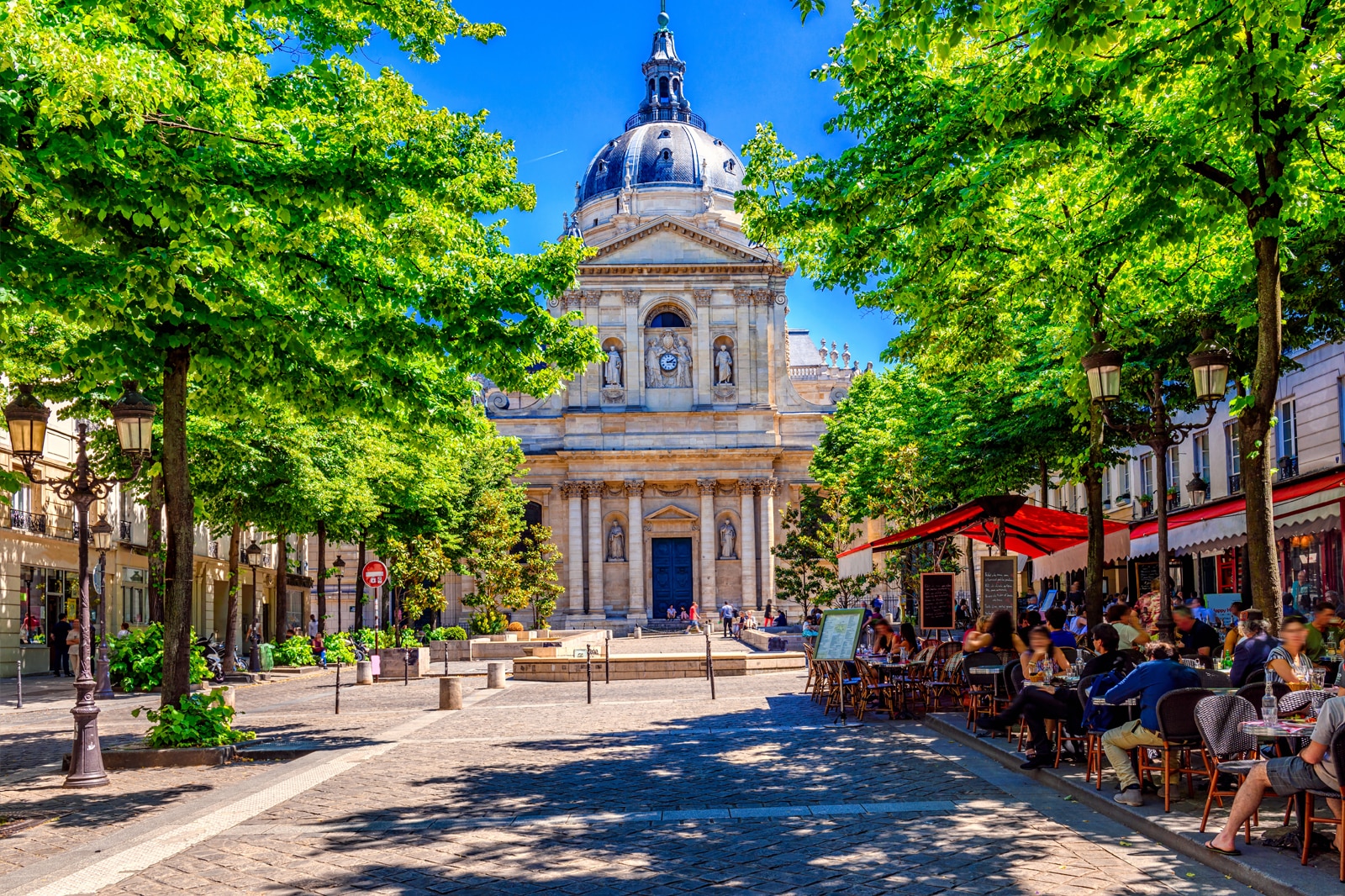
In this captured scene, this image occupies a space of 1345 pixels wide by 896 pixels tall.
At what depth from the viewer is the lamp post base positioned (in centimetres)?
1205

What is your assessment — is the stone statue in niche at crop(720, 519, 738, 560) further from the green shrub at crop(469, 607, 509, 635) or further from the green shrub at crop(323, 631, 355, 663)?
the green shrub at crop(323, 631, 355, 663)

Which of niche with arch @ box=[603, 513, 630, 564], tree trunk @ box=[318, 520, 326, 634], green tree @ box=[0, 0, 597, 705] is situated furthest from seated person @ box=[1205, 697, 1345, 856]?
niche with arch @ box=[603, 513, 630, 564]

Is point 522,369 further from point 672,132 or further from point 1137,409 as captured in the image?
point 672,132

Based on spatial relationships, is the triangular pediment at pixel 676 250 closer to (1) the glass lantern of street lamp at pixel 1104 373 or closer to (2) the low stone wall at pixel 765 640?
(2) the low stone wall at pixel 765 640

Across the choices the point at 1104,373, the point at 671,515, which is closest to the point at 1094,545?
the point at 1104,373

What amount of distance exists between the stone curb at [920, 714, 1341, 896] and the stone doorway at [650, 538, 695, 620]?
183 feet

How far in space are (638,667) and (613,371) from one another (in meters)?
41.7

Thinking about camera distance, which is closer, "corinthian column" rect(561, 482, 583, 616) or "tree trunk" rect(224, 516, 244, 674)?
"tree trunk" rect(224, 516, 244, 674)

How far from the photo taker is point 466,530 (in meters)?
48.1

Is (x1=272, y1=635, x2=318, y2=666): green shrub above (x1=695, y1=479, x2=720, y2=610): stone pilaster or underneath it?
underneath

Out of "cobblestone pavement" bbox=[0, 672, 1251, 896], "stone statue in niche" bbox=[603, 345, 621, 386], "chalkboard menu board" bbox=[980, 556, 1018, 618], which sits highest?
"stone statue in niche" bbox=[603, 345, 621, 386]

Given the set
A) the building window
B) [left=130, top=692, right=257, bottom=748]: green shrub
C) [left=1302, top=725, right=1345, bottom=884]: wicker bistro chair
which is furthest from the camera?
the building window

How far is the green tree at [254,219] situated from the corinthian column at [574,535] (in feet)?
167

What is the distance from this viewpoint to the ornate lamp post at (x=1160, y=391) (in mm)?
13156
